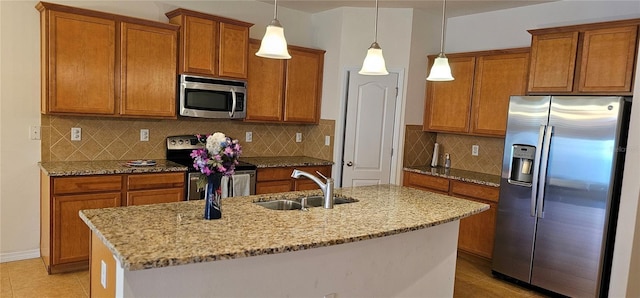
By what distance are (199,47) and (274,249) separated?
113 inches

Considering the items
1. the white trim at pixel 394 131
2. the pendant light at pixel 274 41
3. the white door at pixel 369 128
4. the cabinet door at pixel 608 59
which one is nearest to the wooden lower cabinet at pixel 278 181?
the white trim at pixel 394 131

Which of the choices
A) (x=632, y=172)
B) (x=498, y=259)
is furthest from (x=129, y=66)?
(x=632, y=172)

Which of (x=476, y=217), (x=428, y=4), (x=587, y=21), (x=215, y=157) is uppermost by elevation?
(x=428, y=4)

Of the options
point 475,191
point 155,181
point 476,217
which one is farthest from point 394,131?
point 155,181

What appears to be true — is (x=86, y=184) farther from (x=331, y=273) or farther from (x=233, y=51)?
(x=331, y=273)

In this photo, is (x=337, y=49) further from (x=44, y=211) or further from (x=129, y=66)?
(x=44, y=211)

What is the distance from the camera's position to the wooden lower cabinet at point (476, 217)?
4176mm

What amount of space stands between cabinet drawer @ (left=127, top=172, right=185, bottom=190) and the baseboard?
1.12 meters

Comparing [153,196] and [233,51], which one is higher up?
[233,51]

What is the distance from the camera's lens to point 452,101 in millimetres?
4766

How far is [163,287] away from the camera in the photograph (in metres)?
1.73

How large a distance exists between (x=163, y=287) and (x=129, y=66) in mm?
2633

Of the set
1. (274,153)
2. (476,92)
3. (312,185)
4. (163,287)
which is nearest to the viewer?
(163,287)

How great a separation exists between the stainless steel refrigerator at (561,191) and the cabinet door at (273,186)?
213cm
